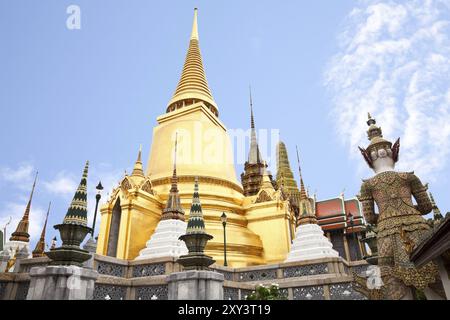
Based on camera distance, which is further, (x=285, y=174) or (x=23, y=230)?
(x=285, y=174)

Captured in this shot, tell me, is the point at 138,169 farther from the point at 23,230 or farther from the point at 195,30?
the point at 195,30

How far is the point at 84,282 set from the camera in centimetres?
547

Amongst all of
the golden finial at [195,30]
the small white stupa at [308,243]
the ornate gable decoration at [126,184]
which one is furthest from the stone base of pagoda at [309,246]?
the golden finial at [195,30]

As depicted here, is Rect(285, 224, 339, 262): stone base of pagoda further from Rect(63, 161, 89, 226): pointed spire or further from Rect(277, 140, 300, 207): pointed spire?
Rect(277, 140, 300, 207): pointed spire

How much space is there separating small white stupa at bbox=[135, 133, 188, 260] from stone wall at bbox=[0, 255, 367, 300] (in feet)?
4.90

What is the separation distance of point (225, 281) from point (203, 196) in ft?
33.1

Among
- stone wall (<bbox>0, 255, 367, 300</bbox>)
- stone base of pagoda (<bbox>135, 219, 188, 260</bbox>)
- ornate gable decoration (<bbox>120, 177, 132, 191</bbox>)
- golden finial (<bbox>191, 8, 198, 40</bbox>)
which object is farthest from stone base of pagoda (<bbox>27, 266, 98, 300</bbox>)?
golden finial (<bbox>191, 8, 198, 40</bbox>)

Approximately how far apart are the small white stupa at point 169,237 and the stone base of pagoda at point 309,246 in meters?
4.91

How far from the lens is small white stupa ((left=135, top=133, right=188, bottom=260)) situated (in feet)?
41.7

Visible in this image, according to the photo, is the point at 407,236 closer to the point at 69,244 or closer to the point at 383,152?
the point at 383,152

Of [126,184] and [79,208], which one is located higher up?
[126,184]

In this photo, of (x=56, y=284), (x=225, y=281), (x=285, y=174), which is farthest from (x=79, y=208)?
(x=285, y=174)

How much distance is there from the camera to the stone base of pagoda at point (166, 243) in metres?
12.7

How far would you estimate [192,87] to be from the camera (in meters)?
25.5
